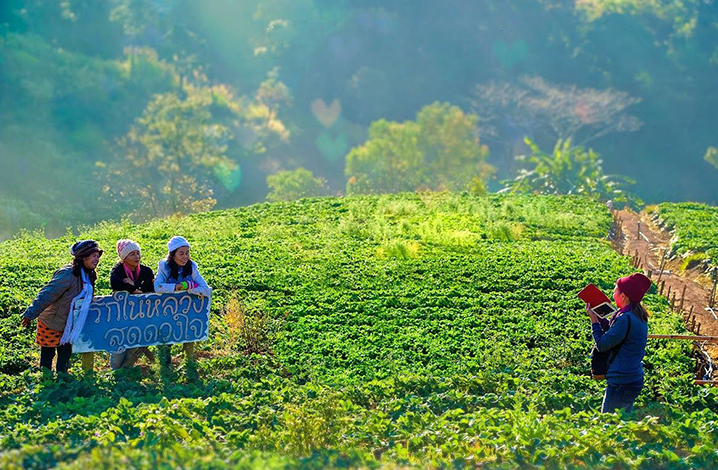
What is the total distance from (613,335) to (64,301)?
5.62 m

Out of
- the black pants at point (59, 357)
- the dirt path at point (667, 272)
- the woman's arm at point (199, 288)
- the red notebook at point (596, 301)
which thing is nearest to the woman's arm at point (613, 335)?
the red notebook at point (596, 301)

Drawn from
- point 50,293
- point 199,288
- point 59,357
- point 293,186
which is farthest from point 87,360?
point 293,186

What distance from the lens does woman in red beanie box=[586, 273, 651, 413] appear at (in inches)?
277

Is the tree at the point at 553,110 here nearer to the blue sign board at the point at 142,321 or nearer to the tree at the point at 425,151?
the tree at the point at 425,151

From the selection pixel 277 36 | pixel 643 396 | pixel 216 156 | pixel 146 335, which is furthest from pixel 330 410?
pixel 277 36

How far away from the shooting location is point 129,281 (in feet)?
29.7

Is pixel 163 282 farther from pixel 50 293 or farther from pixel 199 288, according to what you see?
pixel 50 293

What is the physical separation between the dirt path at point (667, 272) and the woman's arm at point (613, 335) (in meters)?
4.66

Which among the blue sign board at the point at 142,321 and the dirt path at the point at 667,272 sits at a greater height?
the dirt path at the point at 667,272

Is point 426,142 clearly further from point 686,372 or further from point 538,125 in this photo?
point 686,372

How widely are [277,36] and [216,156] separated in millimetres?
18226

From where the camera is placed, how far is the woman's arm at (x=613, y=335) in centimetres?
709

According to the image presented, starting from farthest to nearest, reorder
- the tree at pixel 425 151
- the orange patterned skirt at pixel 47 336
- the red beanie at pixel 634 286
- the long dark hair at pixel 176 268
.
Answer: the tree at pixel 425 151 < the long dark hair at pixel 176 268 < the orange patterned skirt at pixel 47 336 < the red beanie at pixel 634 286

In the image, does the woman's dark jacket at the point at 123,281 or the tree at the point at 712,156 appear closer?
the woman's dark jacket at the point at 123,281
